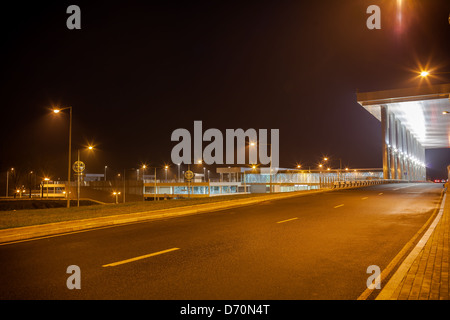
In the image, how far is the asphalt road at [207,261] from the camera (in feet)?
17.6

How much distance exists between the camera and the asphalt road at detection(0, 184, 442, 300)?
5.38 m

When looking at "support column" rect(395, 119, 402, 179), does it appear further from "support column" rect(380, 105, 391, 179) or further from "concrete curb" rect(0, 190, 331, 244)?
"concrete curb" rect(0, 190, 331, 244)

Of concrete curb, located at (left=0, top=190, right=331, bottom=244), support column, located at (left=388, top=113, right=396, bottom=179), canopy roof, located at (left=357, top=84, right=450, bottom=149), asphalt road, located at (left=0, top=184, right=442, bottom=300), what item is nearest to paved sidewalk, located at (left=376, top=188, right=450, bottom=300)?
asphalt road, located at (left=0, top=184, right=442, bottom=300)

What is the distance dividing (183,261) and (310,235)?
4.82 metres

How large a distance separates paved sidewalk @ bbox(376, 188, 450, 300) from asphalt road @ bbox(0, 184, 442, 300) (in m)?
0.49

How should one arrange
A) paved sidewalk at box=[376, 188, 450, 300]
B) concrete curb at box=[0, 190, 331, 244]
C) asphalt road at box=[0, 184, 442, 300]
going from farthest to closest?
1. concrete curb at box=[0, 190, 331, 244]
2. asphalt road at box=[0, 184, 442, 300]
3. paved sidewalk at box=[376, 188, 450, 300]

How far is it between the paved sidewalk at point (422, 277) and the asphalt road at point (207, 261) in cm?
49

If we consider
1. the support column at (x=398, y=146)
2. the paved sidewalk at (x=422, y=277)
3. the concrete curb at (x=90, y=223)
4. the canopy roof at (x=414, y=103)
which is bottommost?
the concrete curb at (x=90, y=223)

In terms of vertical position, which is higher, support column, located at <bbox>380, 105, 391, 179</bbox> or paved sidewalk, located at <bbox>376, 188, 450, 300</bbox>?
support column, located at <bbox>380, 105, 391, 179</bbox>

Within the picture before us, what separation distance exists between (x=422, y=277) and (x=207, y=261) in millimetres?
4075

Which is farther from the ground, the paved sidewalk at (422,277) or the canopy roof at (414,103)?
the canopy roof at (414,103)

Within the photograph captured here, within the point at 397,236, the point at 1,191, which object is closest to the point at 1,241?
the point at 397,236

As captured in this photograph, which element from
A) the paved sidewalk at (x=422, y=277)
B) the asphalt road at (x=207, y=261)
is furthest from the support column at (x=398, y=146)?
the paved sidewalk at (x=422, y=277)

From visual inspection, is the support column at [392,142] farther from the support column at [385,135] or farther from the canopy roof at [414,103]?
the support column at [385,135]
